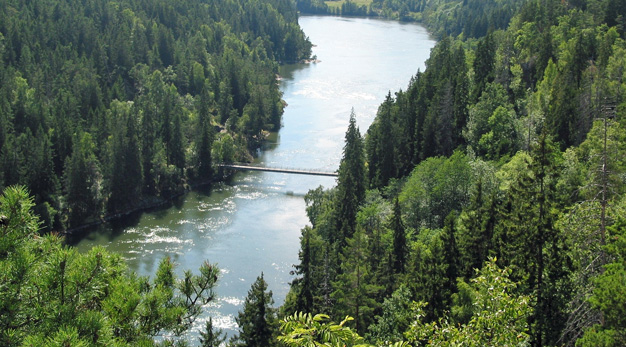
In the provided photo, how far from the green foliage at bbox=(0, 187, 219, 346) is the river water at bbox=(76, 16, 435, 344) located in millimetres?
29218

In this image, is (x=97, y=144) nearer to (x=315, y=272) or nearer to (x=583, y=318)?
(x=315, y=272)

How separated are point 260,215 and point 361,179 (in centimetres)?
1490

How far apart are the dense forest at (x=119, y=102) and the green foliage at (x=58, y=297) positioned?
6215 centimetres

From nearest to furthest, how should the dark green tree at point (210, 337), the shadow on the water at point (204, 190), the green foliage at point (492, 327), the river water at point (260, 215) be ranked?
the green foliage at point (492, 327)
the dark green tree at point (210, 337)
the river water at point (260, 215)
the shadow on the water at point (204, 190)

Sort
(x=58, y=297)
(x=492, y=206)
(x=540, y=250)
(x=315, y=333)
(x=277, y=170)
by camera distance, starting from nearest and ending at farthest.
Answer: (x=315, y=333) < (x=58, y=297) < (x=540, y=250) < (x=492, y=206) < (x=277, y=170)

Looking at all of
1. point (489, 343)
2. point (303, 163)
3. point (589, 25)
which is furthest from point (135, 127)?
point (489, 343)

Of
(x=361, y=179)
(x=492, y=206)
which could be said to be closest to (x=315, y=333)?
(x=492, y=206)

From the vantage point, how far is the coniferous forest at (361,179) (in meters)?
13.2

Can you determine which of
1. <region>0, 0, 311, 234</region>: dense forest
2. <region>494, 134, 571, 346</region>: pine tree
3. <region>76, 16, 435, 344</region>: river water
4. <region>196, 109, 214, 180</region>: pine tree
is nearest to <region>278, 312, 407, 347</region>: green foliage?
<region>494, 134, 571, 346</region>: pine tree

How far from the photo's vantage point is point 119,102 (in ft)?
326

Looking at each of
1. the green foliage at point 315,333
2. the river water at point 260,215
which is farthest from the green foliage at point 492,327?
the river water at point 260,215

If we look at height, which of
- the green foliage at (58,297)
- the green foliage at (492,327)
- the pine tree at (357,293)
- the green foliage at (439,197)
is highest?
the green foliage at (58,297)

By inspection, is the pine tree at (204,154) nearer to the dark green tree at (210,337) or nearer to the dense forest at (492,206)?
the dense forest at (492,206)

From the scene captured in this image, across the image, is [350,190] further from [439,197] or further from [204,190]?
[204,190]
